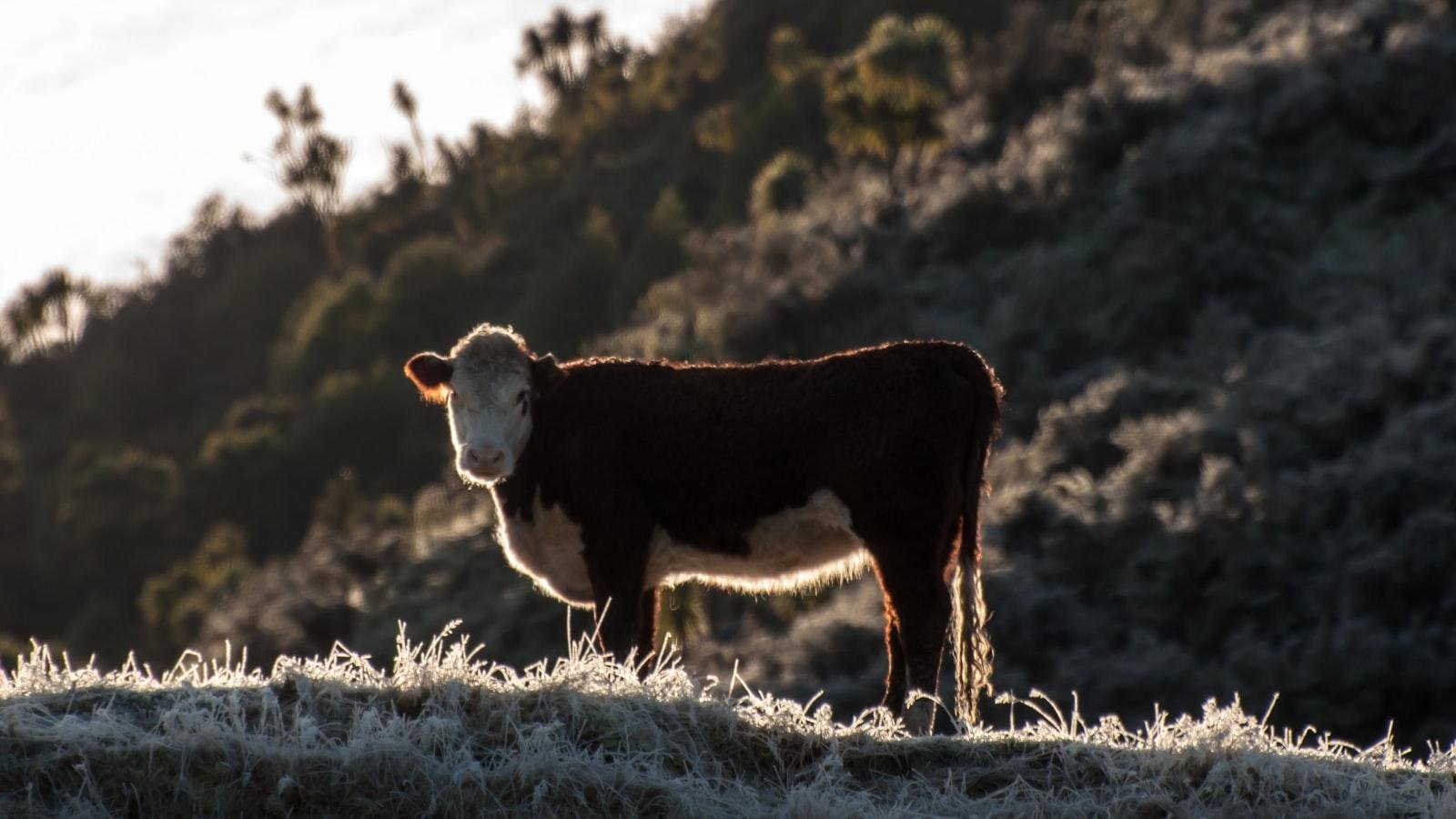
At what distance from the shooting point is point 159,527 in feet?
254

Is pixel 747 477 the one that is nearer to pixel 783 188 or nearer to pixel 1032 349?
pixel 1032 349

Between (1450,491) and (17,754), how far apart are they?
67.8 feet

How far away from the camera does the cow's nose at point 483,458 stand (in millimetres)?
9523

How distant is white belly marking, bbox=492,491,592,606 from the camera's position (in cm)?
998

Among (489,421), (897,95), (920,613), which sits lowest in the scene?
(920,613)

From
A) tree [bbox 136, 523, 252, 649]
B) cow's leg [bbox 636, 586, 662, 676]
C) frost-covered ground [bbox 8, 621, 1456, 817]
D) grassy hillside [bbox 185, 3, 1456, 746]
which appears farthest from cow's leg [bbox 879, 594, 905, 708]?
tree [bbox 136, 523, 252, 649]

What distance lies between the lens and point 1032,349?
35875 millimetres

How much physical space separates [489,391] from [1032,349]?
27075 mm

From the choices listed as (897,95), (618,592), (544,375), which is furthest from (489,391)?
(897,95)

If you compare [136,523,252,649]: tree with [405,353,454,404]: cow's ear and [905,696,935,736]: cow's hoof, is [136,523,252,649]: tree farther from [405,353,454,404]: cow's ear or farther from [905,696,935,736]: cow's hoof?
[905,696,935,736]: cow's hoof

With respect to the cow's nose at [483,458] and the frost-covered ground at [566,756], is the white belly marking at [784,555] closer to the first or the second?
the cow's nose at [483,458]

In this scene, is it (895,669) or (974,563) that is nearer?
(895,669)

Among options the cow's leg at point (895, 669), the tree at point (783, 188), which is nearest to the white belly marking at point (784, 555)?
the cow's leg at point (895, 669)

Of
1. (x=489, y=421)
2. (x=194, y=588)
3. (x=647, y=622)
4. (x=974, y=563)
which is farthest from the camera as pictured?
(x=194, y=588)
